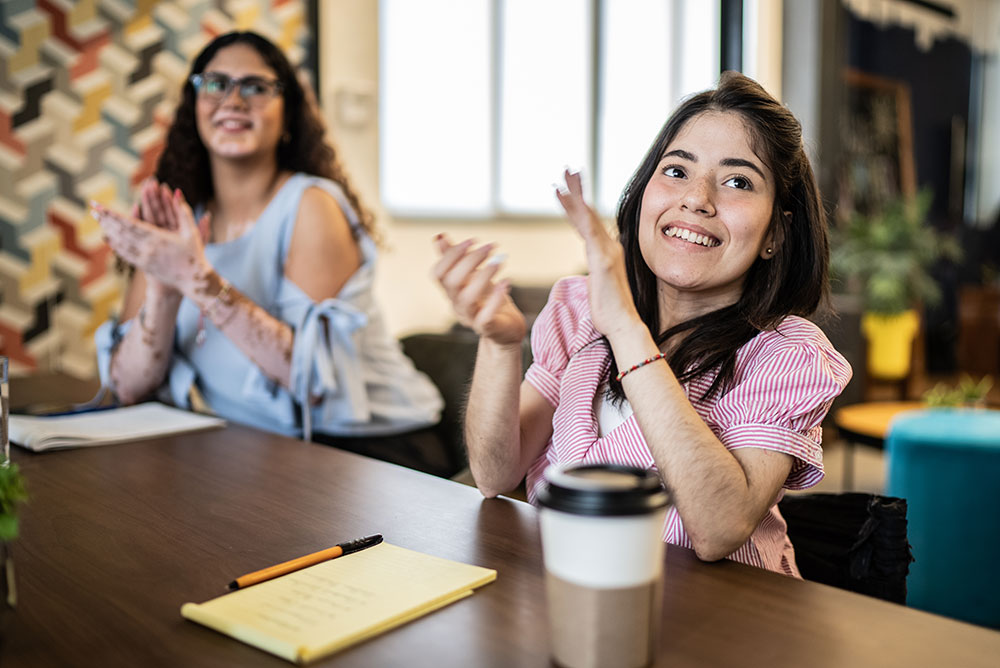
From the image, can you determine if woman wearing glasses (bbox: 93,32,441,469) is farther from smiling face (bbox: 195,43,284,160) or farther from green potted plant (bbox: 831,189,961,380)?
green potted plant (bbox: 831,189,961,380)

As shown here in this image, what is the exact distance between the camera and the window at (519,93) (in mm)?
4203

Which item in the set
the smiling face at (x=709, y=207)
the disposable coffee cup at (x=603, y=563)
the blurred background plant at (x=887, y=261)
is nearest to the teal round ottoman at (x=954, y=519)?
the smiling face at (x=709, y=207)

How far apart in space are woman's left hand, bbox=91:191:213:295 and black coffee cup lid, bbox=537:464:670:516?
1278 mm

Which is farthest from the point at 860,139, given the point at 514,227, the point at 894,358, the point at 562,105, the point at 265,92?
the point at 265,92

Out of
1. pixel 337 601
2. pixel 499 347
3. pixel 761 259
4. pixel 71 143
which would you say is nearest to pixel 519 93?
pixel 71 143

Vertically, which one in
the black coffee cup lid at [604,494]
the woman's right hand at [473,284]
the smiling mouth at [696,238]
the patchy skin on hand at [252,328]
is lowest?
the patchy skin on hand at [252,328]

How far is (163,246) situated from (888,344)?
5098 mm

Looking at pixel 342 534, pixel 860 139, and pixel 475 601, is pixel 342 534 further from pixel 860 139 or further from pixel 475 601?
pixel 860 139

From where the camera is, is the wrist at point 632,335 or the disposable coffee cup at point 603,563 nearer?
the disposable coffee cup at point 603,563

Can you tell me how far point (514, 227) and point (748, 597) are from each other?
162 inches

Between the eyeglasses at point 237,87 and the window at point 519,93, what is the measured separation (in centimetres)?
209

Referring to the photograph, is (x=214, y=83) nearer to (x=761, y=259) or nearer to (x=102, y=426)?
(x=102, y=426)

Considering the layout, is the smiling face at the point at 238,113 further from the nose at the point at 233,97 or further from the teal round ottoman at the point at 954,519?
the teal round ottoman at the point at 954,519

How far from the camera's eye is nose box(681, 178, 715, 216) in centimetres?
118
